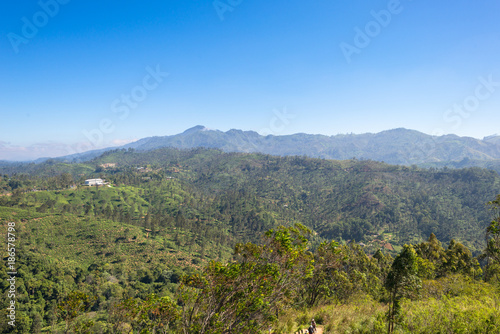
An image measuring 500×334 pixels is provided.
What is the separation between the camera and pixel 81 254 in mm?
75062

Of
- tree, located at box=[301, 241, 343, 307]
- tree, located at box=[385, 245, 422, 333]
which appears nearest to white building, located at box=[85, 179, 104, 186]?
tree, located at box=[301, 241, 343, 307]

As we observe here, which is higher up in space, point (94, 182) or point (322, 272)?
point (322, 272)

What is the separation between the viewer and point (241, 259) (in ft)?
48.4

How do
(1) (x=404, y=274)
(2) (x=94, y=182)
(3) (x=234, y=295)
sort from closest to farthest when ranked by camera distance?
(1) (x=404, y=274), (3) (x=234, y=295), (2) (x=94, y=182)

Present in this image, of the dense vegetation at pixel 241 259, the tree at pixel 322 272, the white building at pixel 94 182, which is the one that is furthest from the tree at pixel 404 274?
the white building at pixel 94 182

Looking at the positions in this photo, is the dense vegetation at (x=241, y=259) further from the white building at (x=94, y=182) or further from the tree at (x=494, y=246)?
the white building at (x=94, y=182)

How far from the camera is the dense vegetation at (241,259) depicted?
10383 mm

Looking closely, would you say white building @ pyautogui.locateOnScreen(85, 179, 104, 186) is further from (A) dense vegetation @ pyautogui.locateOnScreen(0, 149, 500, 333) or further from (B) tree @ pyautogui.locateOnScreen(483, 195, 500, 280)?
(B) tree @ pyautogui.locateOnScreen(483, 195, 500, 280)

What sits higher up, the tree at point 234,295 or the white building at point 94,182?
the tree at point 234,295

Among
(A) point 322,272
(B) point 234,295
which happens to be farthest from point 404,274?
(A) point 322,272

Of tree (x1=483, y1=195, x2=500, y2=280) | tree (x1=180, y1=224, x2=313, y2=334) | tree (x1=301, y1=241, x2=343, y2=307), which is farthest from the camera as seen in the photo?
tree (x1=483, y1=195, x2=500, y2=280)

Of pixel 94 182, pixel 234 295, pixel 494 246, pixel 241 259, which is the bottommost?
pixel 94 182

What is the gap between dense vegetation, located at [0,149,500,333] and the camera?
1038 centimetres

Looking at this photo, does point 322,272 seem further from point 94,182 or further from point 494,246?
point 94,182
